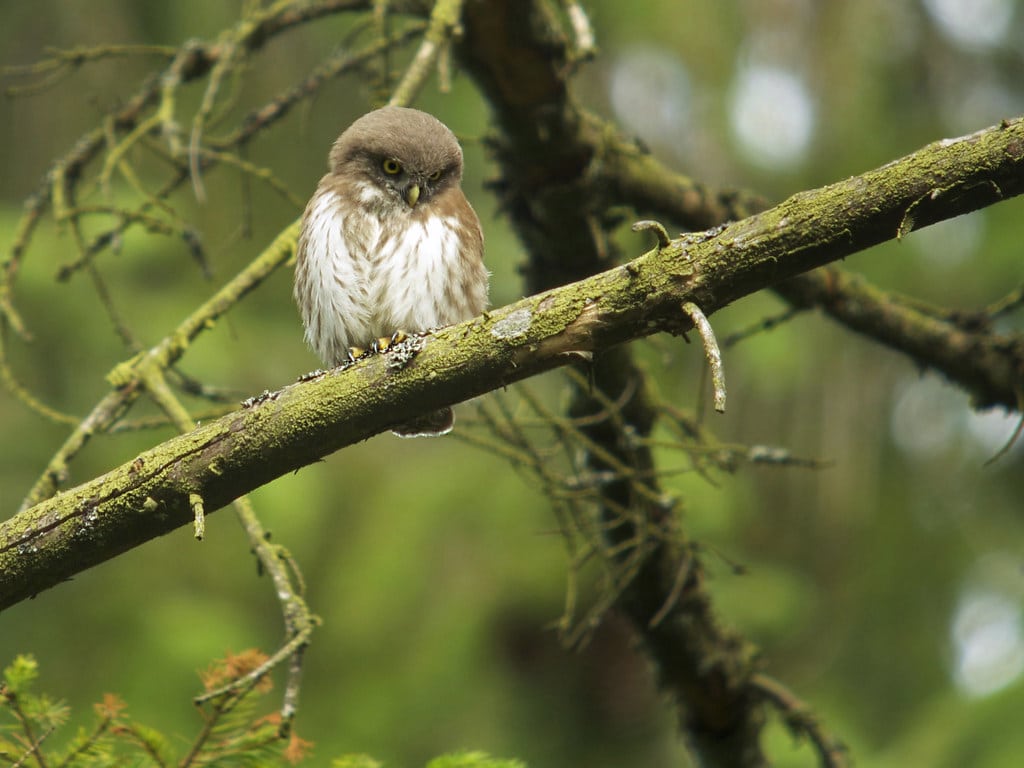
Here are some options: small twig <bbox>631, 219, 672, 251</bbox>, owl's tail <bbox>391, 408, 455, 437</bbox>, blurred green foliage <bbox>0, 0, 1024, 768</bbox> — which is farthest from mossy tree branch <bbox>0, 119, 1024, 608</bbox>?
blurred green foliage <bbox>0, 0, 1024, 768</bbox>

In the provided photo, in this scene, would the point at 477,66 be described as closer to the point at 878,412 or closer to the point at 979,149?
the point at 979,149

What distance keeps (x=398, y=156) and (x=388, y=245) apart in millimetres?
307

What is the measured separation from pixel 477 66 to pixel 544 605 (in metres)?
2.57

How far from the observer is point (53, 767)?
217 centimetres

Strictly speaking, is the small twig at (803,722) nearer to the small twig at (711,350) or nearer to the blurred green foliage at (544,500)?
the blurred green foliage at (544,500)

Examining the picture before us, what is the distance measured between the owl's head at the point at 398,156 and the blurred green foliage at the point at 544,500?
117 cm

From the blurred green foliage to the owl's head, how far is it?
1174 millimetres

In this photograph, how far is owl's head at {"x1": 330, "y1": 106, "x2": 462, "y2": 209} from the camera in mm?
3865

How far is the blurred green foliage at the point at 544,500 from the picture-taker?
4.98 metres

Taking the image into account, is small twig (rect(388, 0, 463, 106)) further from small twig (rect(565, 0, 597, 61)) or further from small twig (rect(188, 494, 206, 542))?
small twig (rect(188, 494, 206, 542))

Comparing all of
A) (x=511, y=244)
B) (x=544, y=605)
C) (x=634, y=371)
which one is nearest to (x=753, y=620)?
(x=544, y=605)

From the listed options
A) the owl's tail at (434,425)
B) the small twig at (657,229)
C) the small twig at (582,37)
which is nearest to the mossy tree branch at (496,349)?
the small twig at (657,229)

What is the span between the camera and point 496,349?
8.00 feet

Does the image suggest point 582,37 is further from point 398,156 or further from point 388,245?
point 388,245
